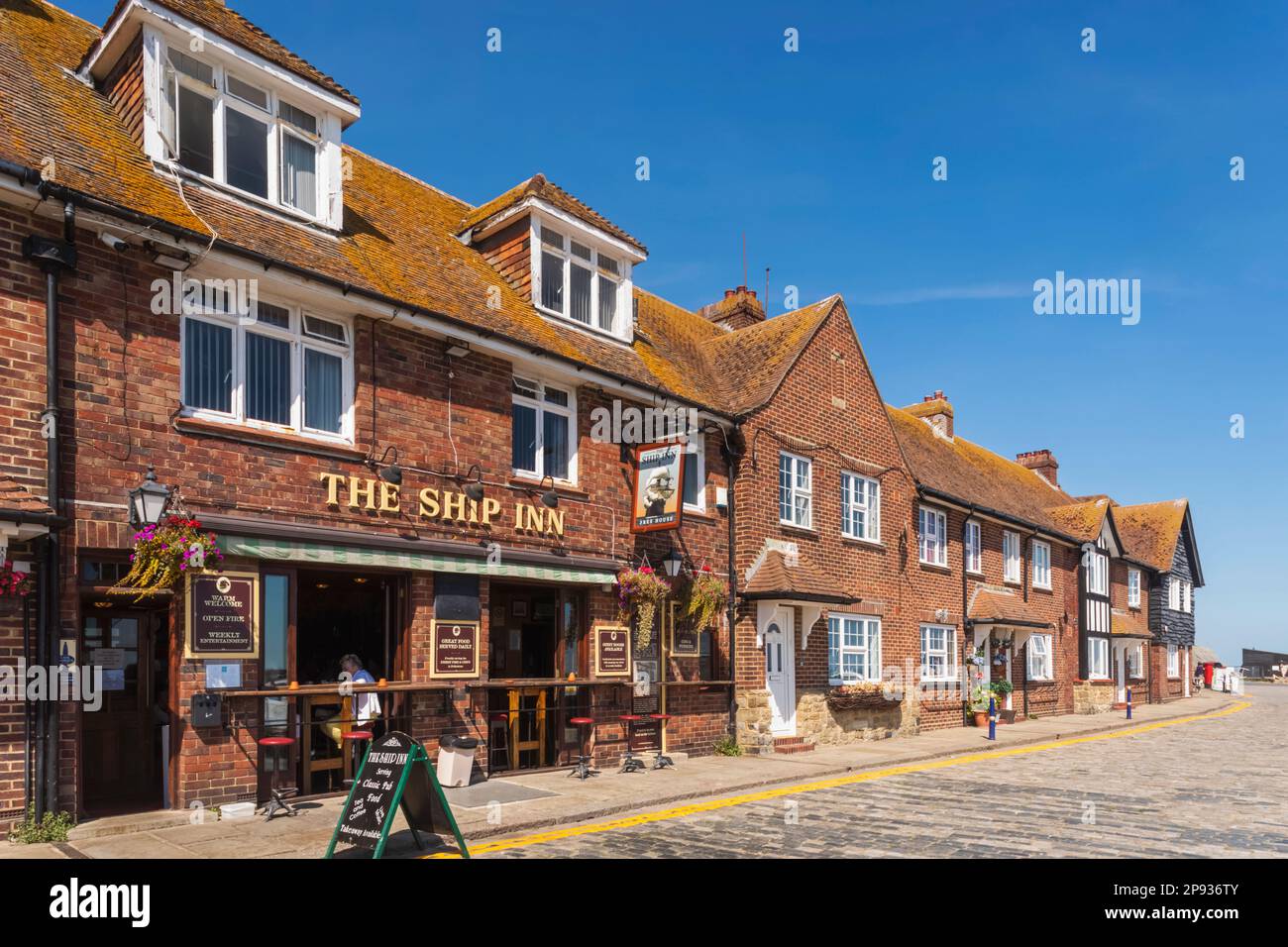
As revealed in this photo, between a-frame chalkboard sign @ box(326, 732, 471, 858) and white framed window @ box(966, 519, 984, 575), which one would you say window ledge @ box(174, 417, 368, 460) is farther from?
white framed window @ box(966, 519, 984, 575)

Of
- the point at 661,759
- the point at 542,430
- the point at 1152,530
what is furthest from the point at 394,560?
the point at 1152,530

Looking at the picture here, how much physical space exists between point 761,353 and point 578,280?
5.25 meters

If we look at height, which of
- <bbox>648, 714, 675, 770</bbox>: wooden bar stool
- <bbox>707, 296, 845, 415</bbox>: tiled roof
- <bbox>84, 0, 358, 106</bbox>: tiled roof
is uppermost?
<bbox>84, 0, 358, 106</bbox>: tiled roof

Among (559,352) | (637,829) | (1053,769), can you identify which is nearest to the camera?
(637,829)

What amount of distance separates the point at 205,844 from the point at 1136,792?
1173 centimetres

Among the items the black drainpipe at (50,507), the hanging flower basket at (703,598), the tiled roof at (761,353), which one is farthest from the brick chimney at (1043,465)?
the black drainpipe at (50,507)

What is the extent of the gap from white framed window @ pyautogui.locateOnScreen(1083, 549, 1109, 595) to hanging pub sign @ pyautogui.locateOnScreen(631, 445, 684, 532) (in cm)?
2450

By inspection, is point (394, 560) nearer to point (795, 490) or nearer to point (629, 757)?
point (629, 757)

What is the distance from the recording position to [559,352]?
587 inches

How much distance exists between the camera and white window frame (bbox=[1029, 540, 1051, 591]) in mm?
31983

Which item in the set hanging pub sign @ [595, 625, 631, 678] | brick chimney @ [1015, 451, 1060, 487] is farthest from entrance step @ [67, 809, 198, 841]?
brick chimney @ [1015, 451, 1060, 487]

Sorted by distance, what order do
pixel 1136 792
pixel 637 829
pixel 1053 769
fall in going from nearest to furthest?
pixel 637 829 < pixel 1136 792 < pixel 1053 769
